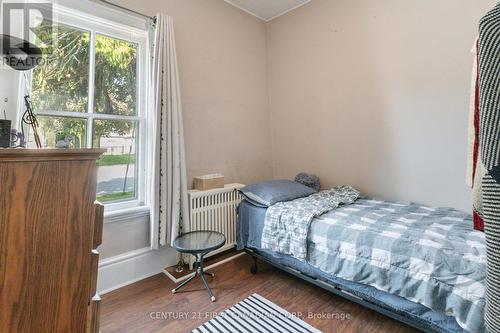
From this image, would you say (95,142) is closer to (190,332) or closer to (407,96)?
(190,332)

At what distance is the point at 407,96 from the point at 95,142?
280 cm

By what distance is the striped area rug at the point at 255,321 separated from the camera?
1.50 metres

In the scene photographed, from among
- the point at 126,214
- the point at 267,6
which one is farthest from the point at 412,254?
the point at 267,6

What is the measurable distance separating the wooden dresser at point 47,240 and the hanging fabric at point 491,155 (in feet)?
3.83

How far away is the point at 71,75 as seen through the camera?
188 cm

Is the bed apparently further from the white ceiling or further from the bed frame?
the white ceiling

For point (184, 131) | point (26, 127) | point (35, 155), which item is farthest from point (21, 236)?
point (184, 131)

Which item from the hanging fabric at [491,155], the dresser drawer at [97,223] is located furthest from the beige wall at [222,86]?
the hanging fabric at [491,155]

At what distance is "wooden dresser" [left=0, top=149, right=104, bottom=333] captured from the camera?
79cm

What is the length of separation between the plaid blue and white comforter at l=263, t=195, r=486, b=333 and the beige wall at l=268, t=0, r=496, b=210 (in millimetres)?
483

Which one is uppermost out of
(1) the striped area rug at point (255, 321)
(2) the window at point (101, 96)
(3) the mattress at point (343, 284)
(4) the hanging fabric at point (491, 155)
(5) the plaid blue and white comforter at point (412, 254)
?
(2) the window at point (101, 96)

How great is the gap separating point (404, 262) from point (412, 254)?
6 cm

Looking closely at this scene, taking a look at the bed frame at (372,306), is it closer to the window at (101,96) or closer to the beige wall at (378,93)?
the beige wall at (378,93)

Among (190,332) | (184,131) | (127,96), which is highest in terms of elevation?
(127,96)
